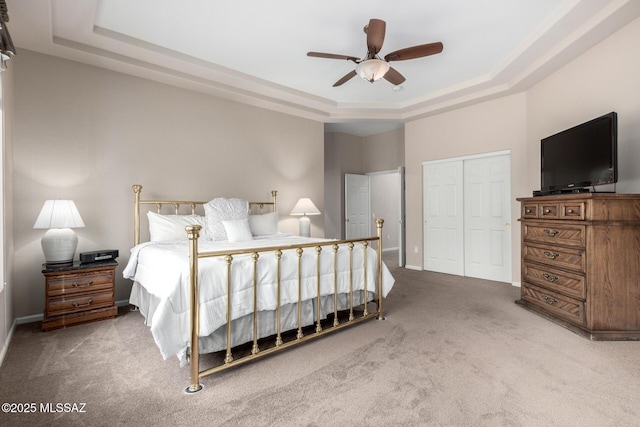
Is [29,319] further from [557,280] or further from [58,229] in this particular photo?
[557,280]

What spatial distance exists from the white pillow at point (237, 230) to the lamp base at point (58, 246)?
145 centimetres

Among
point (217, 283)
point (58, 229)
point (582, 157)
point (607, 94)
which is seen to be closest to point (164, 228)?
point (58, 229)

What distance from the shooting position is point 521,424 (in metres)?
1.60

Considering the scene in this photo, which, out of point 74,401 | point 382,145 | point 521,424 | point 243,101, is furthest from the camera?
point 382,145

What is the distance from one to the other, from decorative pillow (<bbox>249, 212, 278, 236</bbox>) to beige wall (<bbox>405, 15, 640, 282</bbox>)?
2946 mm

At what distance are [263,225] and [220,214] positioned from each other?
2.02 feet

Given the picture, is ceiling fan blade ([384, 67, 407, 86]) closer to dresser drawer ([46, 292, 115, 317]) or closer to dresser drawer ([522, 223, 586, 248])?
dresser drawer ([522, 223, 586, 248])

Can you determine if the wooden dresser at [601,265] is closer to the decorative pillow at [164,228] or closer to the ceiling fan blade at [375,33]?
the ceiling fan blade at [375,33]

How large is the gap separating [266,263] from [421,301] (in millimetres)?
2275

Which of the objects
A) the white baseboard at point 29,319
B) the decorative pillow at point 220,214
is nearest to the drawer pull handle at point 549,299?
the decorative pillow at point 220,214

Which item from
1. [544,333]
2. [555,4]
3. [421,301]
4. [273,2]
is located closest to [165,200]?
[273,2]

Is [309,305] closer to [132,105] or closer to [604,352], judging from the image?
[604,352]

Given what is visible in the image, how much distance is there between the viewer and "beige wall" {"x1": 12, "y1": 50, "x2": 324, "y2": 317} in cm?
316

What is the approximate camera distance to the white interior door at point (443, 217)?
5270 mm
